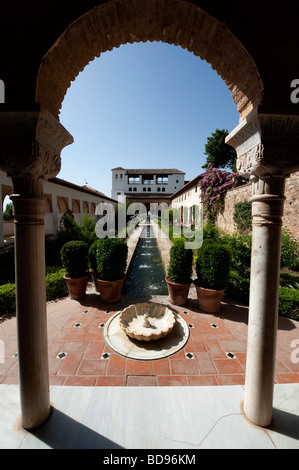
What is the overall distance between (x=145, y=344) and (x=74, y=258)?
263 cm

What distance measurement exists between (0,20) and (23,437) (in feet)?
11.9

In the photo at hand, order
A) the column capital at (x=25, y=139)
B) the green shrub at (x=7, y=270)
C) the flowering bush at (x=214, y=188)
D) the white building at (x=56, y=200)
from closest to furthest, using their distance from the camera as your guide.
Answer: the column capital at (x=25, y=139) < the green shrub at (x=7, y=270) < the white building at (x=56, y=200) < the flowering bush at (x=214, y=188)

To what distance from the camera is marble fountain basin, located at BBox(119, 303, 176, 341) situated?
10.9ft

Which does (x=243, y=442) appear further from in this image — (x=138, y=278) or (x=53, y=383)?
(x=138, y=278)

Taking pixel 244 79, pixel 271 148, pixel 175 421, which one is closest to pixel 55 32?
pixel 244 79

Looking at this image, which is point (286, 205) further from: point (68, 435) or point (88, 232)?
point (68, 435)

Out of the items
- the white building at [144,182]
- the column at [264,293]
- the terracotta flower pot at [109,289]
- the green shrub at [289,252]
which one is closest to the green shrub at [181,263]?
the terracotta flower pot at [109,289]

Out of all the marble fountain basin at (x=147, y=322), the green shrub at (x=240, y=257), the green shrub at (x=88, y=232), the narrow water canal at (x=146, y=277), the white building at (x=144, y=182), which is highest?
the white building at (x=144, y=182)

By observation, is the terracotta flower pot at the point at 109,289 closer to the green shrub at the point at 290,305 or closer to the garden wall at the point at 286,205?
the green shrub at the point at 290,305

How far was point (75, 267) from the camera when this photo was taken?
4801 mm

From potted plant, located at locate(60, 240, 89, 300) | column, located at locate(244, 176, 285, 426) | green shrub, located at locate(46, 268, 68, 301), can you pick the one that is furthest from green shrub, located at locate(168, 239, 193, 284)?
green shrub, located at locate(46, 268, 68, 301)

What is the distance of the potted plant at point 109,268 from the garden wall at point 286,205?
367cm

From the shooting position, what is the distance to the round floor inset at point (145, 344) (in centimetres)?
305

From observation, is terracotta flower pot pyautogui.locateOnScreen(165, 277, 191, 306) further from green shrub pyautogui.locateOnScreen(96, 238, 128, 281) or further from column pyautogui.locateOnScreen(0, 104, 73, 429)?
column pyautogui.locateOnScreen(0, 104, 73, 429)
